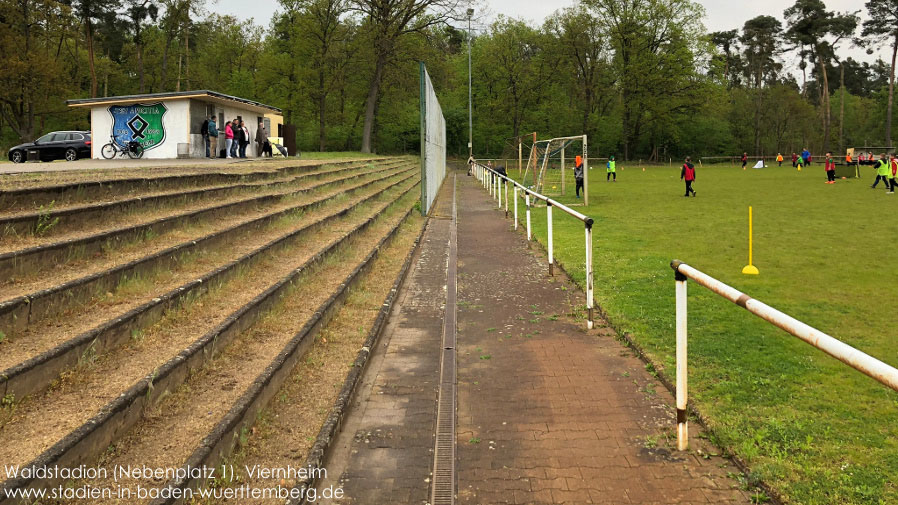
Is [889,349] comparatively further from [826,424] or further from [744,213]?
[744,213]

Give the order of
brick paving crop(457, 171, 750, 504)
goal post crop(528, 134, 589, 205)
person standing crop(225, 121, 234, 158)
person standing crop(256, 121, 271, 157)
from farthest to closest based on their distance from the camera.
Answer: goal post crop(528, 134, 589, 205), person standing crop(256, 121, 271, 157), person standing crop(225, 121, 234, 158), brick paving crop(457, 171, 750, 504)

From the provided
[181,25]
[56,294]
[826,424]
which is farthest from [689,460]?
[181,25]

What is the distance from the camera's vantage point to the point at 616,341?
6766mm

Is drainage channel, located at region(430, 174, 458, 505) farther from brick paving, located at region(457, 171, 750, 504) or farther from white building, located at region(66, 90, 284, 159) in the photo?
white building, located at region(66, 90, 284, 159)

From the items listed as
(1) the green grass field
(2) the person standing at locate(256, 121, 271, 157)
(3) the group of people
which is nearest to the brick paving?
(1) the green grass field

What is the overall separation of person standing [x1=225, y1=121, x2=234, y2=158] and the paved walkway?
1777 centimetres

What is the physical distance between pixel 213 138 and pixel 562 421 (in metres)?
22.9

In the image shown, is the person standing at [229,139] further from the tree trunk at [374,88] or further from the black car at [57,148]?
the tree trunk at [374,88]

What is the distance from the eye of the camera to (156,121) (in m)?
24.0

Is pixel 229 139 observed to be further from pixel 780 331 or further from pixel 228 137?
pixel 780 331

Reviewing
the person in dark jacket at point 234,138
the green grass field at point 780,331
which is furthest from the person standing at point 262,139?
the green grass field at point 780,331

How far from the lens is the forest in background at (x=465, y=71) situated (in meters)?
44.4

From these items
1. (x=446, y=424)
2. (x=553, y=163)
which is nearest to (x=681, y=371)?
(x=446, y=424)

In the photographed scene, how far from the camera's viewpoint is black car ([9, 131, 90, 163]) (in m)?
25.5
